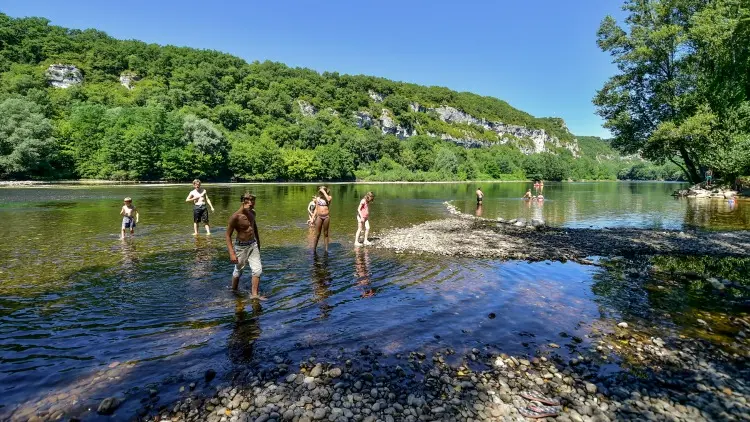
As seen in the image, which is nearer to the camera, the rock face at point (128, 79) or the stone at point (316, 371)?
the stone at point (316, 371)

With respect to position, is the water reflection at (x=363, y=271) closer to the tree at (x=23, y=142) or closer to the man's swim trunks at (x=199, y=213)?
the man's swim trunks at (x=199, y=213)

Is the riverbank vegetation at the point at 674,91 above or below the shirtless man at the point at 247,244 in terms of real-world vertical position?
above

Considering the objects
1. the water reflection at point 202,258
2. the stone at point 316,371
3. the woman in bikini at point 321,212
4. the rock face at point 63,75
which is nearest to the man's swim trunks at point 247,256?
the water reflection at point 202,258

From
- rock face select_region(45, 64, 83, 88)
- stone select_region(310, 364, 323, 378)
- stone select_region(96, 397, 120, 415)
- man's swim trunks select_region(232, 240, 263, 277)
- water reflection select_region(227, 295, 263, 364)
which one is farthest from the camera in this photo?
rock face select_region(45, 64, 83, 88)

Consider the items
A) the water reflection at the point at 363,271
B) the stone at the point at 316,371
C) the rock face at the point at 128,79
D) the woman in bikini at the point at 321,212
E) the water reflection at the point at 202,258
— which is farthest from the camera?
the rock face at the point at 128,79

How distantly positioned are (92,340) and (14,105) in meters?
109

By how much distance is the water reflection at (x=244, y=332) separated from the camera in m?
7.73

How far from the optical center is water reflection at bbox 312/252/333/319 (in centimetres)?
1067

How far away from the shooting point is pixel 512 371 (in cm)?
720

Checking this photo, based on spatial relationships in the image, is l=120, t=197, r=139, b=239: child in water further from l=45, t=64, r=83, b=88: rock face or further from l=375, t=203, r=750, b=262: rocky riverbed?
l=45, t=64, r=83, b=88: rock face

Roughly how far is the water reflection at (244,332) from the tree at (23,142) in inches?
3793

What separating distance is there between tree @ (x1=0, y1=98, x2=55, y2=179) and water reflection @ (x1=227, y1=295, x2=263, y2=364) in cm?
9634

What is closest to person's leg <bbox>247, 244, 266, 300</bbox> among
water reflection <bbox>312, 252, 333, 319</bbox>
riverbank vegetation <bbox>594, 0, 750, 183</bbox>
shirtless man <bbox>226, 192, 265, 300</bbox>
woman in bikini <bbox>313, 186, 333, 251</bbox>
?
shirtless man <bbox>226, 192, 265, 300</bbox>

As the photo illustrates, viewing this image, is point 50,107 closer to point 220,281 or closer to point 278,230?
point 278,230
